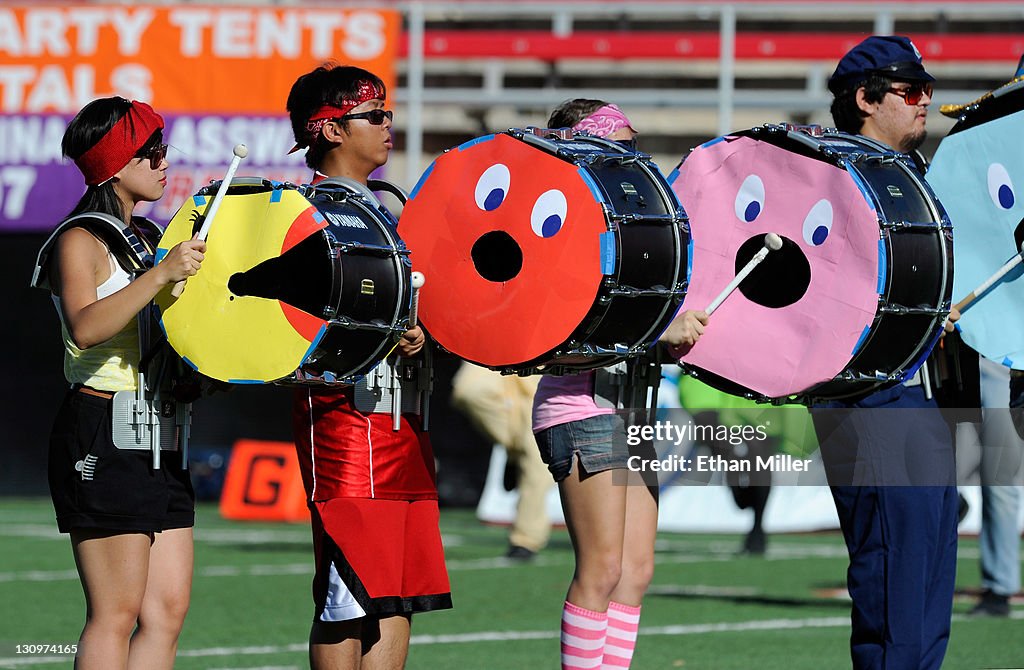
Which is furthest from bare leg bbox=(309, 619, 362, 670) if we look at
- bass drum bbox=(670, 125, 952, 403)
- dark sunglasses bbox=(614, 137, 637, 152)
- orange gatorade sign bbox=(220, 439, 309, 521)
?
orange gatorade sign bbox=(220, 439, 309, 521)

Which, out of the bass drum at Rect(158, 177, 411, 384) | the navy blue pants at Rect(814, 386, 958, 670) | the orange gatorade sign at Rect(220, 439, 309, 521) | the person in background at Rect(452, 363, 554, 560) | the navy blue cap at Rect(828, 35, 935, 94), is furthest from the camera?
the orange gatorade sign at Rect(220, 439, 309, 521)

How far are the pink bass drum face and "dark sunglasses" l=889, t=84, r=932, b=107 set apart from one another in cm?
55

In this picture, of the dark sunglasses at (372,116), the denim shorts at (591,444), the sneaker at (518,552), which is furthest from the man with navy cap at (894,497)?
the sneaker at (518,552)

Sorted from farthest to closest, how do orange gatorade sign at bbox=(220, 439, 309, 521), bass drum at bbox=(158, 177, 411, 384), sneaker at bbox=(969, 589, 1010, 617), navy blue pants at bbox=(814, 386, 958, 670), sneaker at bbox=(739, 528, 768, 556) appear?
orange gatorade sign at bbox=(220, 439, 309, 521) → sneaker at bbox=(739, 528, 768, 556) → sneaker at bbox=(969, 589, 1010, 617) → navy blue pants at bbox=(814, 386, 958, 670) → bass drum at bbox=(158, 177, 411, 384)

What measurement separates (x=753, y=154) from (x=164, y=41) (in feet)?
36.1

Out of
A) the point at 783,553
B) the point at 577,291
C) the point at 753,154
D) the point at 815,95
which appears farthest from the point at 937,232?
the point at 815,95

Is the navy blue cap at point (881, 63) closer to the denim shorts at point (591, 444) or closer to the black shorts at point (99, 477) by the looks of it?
the denim shorts at point (591, 444)

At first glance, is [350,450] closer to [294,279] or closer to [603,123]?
[294,279]

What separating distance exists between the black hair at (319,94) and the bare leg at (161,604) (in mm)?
1210

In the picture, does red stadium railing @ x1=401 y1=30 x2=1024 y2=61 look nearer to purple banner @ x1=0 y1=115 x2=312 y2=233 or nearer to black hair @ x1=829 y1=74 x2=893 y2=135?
purple banner @ x1=0 y1=115 x2=312 y2=233

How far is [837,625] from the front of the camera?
328 inches

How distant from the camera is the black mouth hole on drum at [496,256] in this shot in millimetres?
4793

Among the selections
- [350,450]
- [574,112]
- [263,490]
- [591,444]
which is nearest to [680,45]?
[263,490]

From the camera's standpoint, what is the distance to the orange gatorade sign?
1542cm
